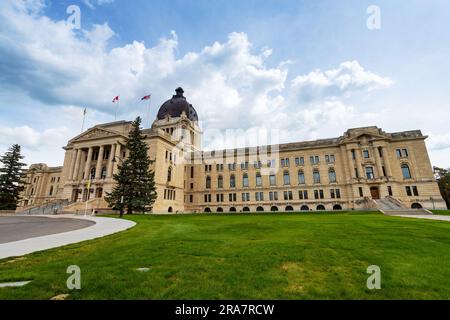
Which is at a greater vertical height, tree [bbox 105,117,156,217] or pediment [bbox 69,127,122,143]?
pediment [bbox 69,127,122,143]

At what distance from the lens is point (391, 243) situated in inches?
319

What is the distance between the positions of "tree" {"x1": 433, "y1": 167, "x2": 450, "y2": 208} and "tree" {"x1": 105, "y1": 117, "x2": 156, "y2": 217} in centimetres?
6296

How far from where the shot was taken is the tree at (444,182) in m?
51.1

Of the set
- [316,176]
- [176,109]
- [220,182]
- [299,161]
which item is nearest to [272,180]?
[299,161]

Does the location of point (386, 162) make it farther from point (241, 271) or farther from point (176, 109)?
point (176, 109)

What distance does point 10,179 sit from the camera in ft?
149

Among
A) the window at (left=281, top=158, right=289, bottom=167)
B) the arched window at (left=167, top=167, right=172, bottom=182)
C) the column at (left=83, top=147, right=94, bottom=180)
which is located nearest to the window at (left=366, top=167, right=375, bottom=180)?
the window at (left=281, top=158, right=289, bottom=167)

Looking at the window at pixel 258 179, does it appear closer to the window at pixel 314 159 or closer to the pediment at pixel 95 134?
the window at pixel 314 159

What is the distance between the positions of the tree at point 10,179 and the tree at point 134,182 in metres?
28.6

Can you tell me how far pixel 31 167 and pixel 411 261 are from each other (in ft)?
329

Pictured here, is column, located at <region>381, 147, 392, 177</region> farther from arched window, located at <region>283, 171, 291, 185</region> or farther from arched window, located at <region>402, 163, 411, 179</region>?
arched window, located at <region>283, 171, 291, 185</region>

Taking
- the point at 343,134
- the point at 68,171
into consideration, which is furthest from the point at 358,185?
the point at 68,171

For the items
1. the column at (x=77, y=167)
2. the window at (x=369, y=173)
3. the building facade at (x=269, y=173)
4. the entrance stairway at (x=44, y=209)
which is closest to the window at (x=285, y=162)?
the building facade at (x=269, y=173)

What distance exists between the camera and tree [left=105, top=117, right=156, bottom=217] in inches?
1202
